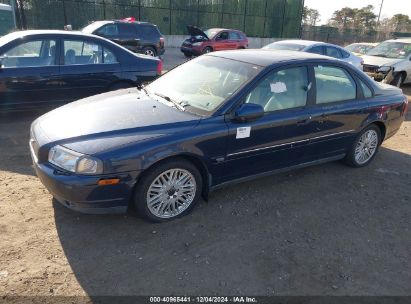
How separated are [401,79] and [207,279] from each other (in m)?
12.0

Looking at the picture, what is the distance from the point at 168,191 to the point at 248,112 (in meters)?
1.10

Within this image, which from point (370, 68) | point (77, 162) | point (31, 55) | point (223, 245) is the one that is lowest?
point (223, 245)

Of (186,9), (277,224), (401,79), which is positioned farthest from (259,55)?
(186,9)

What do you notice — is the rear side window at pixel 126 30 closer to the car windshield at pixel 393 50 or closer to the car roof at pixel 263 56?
the car windshield at pixel 393 50

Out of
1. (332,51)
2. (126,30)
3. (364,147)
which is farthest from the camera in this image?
(126,30)

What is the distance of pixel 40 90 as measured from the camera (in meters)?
5.89

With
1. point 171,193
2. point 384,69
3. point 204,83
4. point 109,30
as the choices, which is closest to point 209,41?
point 109,30

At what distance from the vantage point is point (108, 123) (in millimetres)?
3438

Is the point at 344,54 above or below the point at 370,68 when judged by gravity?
above

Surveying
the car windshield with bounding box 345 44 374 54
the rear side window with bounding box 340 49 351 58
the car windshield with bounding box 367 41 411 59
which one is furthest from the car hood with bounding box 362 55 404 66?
the car windshield with bounding box 345 44 374 54

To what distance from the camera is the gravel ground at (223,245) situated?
2.85 m

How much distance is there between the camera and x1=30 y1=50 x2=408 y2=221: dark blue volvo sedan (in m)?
3.15

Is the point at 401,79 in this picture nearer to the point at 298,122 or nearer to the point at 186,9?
the point at 298,122

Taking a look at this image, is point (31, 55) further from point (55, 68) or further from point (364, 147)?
point (364, 147)
